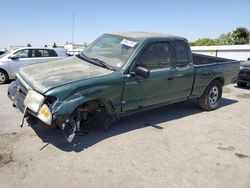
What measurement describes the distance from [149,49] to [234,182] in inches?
110

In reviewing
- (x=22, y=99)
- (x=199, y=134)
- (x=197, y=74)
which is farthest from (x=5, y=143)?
(x=197, y=74)

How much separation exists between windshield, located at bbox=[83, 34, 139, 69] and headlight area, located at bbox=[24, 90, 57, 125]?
1.42 metres

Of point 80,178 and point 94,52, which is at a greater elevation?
point 94,52

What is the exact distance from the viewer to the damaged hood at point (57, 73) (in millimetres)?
3862

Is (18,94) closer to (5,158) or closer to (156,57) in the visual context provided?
(5,158)

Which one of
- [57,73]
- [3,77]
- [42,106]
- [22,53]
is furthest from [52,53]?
[42,106]

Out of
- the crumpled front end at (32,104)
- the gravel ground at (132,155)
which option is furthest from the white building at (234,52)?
the crumpled front end at (32,104)

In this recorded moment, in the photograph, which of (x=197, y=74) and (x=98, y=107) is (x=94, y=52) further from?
(x=197, y=74)

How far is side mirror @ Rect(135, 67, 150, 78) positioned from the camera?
439 cm

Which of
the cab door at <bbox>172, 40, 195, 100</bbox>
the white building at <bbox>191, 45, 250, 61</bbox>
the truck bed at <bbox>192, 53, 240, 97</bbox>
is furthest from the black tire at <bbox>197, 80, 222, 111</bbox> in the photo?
the white building at <bbox>191, 45, 250, 61</bbox>

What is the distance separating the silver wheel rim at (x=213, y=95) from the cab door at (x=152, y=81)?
1759mm

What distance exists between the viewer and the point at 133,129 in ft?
→ 16.3

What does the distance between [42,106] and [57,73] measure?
0.79 metres

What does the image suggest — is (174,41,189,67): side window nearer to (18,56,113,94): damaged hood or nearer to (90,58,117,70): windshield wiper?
(90,58,117,70): windshield wiper
